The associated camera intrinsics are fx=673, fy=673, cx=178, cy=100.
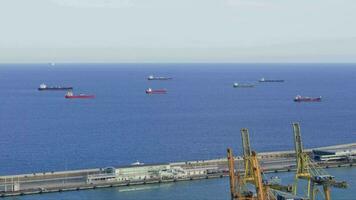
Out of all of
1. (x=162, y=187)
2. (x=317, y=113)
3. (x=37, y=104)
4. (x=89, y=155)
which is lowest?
(x=162, y=187)

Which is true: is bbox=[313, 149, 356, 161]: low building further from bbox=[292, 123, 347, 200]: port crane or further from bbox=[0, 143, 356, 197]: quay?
bbox=[292, 123, 347, 200]: port crane


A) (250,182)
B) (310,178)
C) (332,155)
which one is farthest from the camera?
(332,155)

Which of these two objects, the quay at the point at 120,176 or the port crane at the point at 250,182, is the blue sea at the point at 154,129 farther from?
the port crane at the point at 250,182

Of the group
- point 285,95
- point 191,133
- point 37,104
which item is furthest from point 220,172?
point 285,95

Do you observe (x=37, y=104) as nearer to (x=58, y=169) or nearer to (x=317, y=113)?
(x=317, y=113)

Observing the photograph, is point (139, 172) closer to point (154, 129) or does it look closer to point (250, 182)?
point (250, 182)

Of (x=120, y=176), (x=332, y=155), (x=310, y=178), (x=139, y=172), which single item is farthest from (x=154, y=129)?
(x=310, y=178)

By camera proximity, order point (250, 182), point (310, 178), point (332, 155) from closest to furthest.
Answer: point (310, 178) → point (250, 182) → point (332, 155)

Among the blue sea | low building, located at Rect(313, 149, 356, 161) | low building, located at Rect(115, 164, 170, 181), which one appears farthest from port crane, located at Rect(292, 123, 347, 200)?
low building, located at Rect(313, 149, 356, 161)
